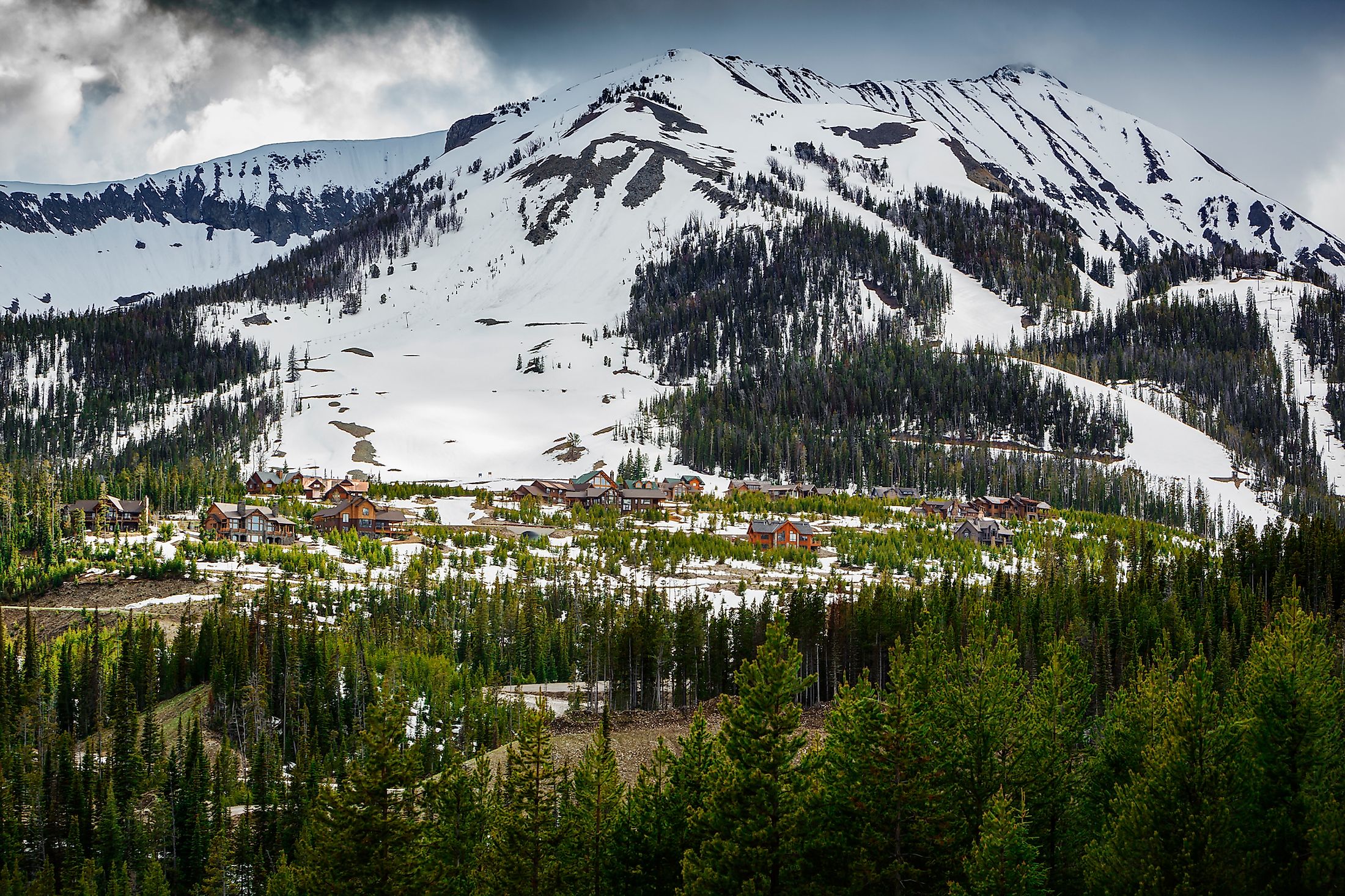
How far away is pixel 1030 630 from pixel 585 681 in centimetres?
3745

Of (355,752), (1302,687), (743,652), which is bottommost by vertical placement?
(355,752)

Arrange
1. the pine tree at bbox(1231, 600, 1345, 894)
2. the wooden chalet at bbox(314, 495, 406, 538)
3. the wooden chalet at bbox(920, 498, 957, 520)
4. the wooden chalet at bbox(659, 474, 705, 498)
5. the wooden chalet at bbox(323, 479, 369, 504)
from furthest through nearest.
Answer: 1. the wooden chalet at bbox(659, 474, 705, 498)
2. the wooden chalet at bbox(920, 498, 957, 520)
3. the wooden chalet at bbox(323, 479, 369, 504)
4. the wooden chalet at bbox(314, 495, 406, 538)
5. the pine tree at bbox(1231, 600, 1345, 894)

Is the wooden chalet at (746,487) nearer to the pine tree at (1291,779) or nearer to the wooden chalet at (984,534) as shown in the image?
the wooden chalet at (984,534)

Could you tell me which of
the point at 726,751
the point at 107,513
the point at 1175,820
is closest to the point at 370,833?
the point at 726,751

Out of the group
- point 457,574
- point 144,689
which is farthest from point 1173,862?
point 457,574

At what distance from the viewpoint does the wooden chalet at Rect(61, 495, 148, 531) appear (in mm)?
121312

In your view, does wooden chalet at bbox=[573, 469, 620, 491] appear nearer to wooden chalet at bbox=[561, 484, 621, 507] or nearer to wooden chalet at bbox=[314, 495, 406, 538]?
wooden chalet at bbox=[561, 484, 621, 507]

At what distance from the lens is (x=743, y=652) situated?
77.8 metres

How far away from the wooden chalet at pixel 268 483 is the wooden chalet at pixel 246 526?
36750mm

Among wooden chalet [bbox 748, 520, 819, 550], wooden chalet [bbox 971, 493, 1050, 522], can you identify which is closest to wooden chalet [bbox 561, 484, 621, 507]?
wooden chalet [bbox 748, 520, 819, 550]

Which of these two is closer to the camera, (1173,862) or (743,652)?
(1173,862)

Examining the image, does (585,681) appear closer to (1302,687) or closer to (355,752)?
(355,752)

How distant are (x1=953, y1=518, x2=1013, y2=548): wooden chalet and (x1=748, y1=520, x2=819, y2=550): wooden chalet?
2247 centimetres

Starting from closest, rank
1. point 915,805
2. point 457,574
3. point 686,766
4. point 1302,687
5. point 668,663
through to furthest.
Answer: point 915,805 < point 686,766 < point 1302,687 < point 668,663 < point 457,574
